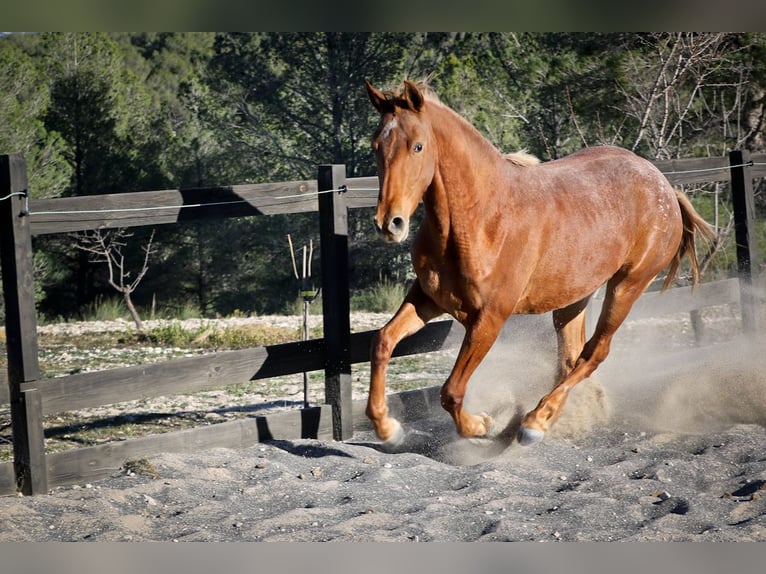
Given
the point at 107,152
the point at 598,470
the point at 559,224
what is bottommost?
the point at 598,470

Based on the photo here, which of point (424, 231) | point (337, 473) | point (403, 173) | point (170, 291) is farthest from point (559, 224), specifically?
point (170, 291)

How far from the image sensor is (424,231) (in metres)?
4.71

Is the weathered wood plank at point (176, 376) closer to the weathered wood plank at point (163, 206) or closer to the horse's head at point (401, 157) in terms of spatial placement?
the weathered wood plank at point (163, 206)

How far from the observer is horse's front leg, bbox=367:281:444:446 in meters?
4.67

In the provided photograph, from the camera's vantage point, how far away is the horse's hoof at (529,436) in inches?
194

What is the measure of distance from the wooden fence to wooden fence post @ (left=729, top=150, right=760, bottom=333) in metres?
2.84

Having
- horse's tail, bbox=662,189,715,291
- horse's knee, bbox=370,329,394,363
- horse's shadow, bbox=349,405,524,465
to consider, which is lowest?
horse's shadow, bbox=349,405,524,465

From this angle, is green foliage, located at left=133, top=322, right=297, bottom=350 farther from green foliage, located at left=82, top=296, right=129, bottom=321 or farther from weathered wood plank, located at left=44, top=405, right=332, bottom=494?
weathered wood plank, located at left=44, top=405, right=332, bottom=494

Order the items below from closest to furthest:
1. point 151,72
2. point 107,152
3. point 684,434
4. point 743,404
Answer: point 684,434 < point 743,404 < point 107,152 < point 151,72

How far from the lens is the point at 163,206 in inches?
193

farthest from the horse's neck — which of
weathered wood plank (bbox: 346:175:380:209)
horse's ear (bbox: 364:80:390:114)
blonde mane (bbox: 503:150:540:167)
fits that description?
weathered wood plank (bbox: 346:175:380:209)

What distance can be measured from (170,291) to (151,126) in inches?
109

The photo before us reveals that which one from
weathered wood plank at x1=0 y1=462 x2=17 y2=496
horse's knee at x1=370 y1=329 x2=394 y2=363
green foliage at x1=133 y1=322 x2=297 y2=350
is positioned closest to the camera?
weathered wood plank at x1=0 y1=462 x2=17 y2=496

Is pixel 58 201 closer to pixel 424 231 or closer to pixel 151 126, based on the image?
pixel 424 231
